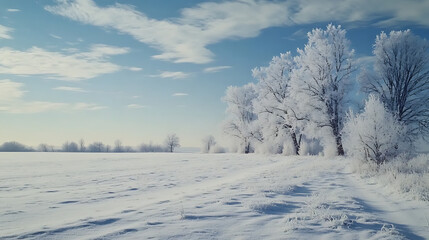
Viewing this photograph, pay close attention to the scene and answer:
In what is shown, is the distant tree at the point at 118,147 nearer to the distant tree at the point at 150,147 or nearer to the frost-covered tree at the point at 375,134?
the distant tree at the point at 150,147

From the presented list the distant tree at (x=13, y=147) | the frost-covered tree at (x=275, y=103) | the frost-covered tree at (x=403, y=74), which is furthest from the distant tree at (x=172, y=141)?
the frost-covered tree at (x=403, y=74)

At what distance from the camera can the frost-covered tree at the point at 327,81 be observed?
82.3 feet

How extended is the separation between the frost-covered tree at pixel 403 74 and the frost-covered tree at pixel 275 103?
32.5ft

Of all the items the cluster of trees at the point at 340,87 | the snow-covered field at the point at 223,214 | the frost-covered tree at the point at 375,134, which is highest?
the cluster of trees at the point at 340,87

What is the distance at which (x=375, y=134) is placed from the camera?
1388 cm

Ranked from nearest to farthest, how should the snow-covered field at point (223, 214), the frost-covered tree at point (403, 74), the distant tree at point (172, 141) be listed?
the snow-covered field at point (223, 214) < the frost-covered tree at point (403, 74) < the distant tree at point (172, 141)

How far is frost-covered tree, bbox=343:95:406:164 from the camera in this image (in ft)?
45.0

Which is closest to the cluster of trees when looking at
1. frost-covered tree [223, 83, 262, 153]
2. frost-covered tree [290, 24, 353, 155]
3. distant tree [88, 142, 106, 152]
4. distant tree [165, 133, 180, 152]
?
frost-covered tree [290, 24, 353, 155]

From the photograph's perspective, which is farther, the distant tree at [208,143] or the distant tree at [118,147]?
the distant tree at [118,147]

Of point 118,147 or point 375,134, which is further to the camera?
point 118,147

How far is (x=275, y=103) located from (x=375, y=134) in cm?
1846

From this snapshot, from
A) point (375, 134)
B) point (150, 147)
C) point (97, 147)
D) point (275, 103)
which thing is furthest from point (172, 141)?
point (375, 134)

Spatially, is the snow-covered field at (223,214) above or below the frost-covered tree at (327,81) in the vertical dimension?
below

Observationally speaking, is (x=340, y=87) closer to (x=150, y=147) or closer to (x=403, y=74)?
(x=403, y=74)
